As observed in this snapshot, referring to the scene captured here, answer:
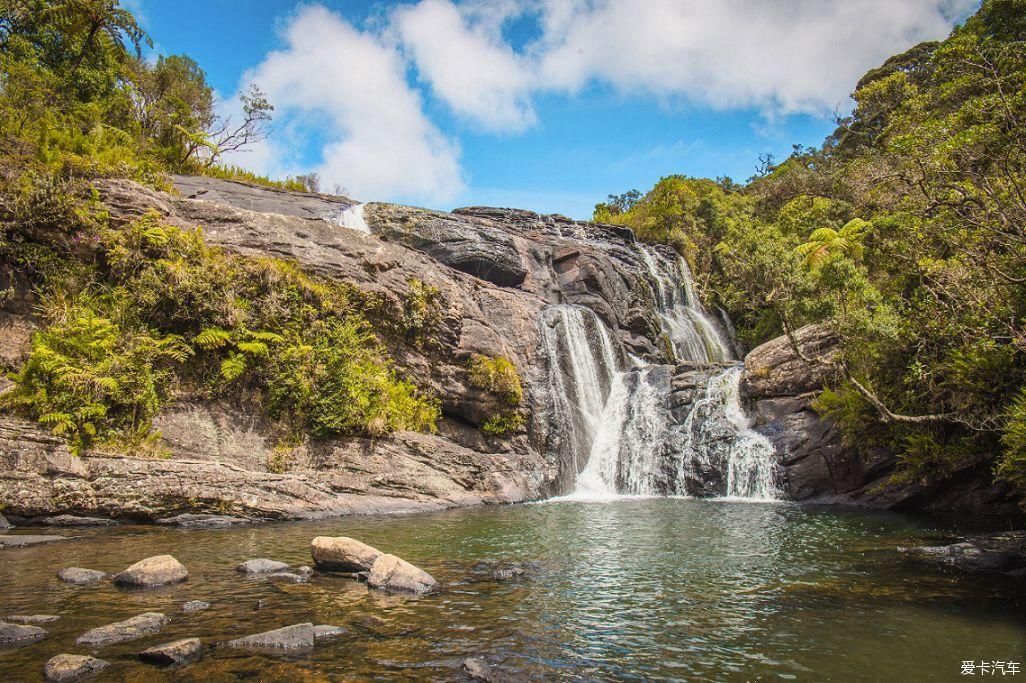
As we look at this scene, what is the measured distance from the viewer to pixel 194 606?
6.67 meters

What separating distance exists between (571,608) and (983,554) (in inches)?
264

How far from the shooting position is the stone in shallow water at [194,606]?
658 centimetres

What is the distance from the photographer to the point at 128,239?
14.9 metres

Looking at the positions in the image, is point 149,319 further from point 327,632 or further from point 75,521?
point 327,632

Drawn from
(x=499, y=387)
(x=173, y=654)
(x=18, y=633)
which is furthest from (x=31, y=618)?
(x=499, y=387)

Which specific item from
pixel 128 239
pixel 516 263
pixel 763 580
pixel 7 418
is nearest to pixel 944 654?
pixel 763 580

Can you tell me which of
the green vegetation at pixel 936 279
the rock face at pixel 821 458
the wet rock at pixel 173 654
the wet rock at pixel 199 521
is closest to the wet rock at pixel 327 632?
the wet rock at pixel 173 654

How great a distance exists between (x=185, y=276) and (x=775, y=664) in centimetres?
1494

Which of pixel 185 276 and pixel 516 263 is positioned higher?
pixel 516 263

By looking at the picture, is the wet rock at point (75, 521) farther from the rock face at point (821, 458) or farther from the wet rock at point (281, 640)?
the rock face at point (821, 458)

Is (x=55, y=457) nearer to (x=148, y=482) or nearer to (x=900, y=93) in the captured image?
(x=148, y=482)

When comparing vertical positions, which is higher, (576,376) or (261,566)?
(576,376)

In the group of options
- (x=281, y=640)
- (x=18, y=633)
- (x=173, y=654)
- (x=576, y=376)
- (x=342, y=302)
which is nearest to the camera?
(x=173, y=654)

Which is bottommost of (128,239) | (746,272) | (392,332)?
(392,332)
